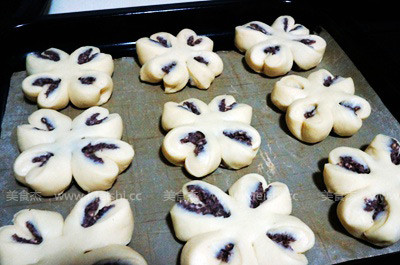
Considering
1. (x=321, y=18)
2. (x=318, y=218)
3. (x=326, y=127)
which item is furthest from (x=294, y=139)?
(x=321, y=18)

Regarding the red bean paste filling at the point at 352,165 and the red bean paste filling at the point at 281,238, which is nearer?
the red bean paste filling at the point at 281,238

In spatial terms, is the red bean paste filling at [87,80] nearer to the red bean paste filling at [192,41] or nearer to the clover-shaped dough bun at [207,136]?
the clover-shaped dough bun at [207,136]

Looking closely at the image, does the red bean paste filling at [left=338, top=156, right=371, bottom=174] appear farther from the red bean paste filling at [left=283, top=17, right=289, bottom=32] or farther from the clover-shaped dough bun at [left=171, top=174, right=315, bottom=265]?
the red bean paste filling at [left=283, top=17, right=289, bottom=32]

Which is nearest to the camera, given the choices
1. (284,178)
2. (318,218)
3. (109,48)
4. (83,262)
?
(83,262)

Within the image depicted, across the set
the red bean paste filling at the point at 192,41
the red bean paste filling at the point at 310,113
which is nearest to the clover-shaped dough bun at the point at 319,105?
the red bean paste filling at the point at 310,113

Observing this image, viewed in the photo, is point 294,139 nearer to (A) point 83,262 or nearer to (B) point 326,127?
(B) point 326,127

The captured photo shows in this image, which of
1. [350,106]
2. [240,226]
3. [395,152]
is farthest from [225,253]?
[350,106]

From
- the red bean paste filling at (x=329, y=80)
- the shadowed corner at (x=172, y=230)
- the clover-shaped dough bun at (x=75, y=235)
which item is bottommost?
the shadowed corner at (x=172, y=230)
